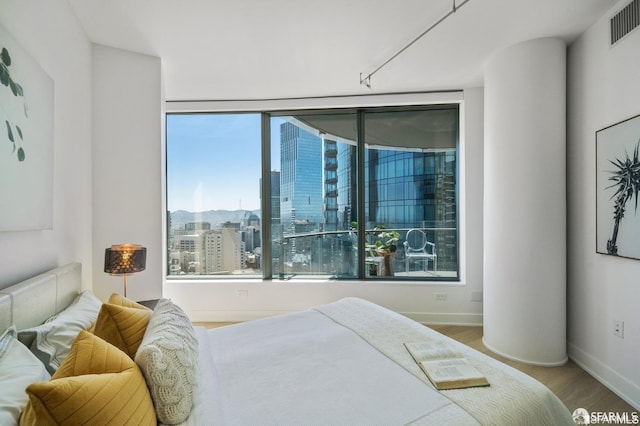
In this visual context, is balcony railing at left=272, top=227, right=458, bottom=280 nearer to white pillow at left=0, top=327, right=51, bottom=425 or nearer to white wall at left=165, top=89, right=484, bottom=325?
white wall at left=165, top=89, right=484, bottom=325

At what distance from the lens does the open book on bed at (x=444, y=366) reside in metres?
1.31

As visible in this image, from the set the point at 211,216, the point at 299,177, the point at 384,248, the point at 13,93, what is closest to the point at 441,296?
the point at 384,248

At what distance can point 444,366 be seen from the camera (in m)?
1.44

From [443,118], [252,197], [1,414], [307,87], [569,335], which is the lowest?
[569,335]

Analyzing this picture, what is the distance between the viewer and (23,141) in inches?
62.1

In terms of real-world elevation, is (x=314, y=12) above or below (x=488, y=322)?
above

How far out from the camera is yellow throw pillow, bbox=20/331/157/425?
0.77m

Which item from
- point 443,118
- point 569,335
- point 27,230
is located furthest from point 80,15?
point 569,335

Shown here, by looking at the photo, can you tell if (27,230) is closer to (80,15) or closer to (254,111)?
(80,15)

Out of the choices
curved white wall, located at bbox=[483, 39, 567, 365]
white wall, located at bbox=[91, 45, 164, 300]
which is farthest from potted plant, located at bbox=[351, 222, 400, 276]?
white wall, located at bbox=[91, 45, 164, 300]

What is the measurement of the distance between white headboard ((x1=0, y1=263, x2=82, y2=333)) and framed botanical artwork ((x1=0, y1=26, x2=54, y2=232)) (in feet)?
0.94

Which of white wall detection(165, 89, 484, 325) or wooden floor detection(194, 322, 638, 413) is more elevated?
white wall detection(165, 89, 484, 325)

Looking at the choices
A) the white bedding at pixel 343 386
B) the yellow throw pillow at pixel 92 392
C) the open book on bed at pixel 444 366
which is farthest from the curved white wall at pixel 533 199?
the yellow throw pillow at pixel 92 392

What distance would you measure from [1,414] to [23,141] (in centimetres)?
136
